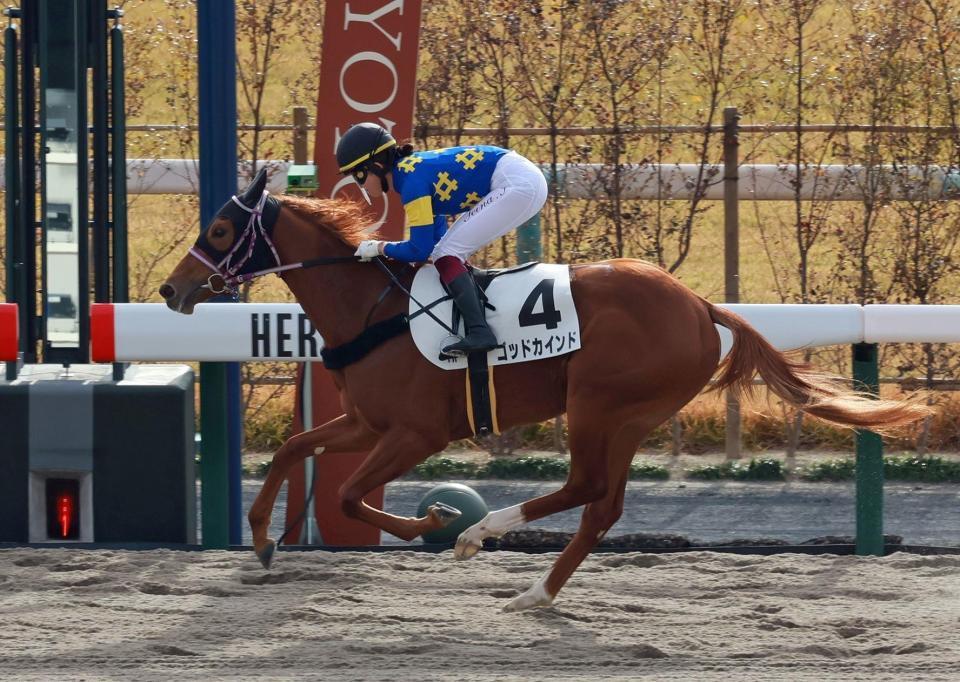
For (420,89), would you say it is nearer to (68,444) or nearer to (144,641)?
(68,444)

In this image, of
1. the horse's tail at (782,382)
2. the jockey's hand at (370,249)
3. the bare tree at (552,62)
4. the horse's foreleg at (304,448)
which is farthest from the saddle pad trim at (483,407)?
the bare tree at (552,62)

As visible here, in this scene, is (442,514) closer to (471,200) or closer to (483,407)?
(483,407)

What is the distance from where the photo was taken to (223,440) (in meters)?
5.93

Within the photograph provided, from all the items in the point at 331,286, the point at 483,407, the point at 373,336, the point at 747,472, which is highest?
the point at 331,286

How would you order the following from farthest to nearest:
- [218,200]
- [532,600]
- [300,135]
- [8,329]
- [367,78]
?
[300,135] < [367,78] < [218,200] < [8,329] < [532,600]

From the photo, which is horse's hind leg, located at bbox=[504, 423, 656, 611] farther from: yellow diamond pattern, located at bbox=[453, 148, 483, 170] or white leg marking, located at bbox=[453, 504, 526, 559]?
yellow diamond pattern, located at bbox=[453, 148, 483, 170]

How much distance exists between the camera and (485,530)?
516cm

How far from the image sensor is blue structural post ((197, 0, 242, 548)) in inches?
233

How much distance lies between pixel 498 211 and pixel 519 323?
418 mm

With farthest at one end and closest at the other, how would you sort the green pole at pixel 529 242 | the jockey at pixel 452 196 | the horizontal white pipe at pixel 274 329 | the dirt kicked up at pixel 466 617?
the green pole at pixel 529 242 < the horizontal white pipe at pixel 274 329 < the jockey at pixel 452 196 < the dirt kicked up at pixel 466 617

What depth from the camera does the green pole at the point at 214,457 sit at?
5.92 meters

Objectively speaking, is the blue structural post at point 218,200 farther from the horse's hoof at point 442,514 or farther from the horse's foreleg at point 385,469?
the horse's hoof at point 442,514

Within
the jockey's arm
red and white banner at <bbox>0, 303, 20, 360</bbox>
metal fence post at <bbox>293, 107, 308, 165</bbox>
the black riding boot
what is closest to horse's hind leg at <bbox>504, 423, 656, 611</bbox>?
the black riding boot

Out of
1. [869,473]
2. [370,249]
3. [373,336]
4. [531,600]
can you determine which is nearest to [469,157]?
[370,249]
